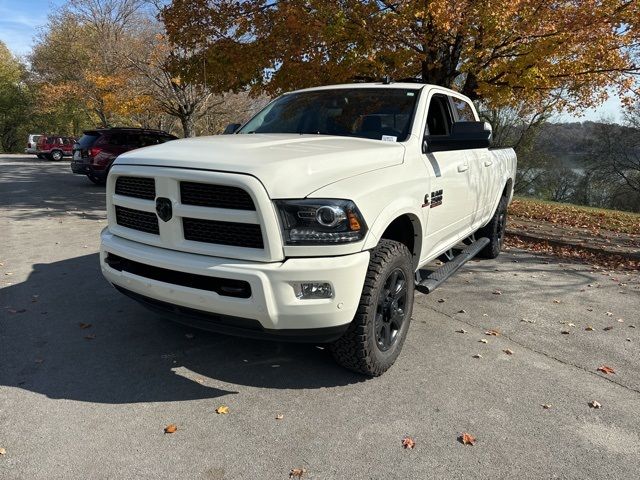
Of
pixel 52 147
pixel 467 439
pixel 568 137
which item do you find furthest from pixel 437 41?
pixel 568 137

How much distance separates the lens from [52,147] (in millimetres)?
30250

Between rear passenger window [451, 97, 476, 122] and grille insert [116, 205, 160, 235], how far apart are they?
3.41 m

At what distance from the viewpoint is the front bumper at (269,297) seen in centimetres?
265

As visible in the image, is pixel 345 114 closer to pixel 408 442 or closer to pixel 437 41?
pixel 408 442

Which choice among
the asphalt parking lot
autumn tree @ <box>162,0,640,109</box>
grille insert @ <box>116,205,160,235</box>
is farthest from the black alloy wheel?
autumn tree @ <box>162,0,640,109</box>

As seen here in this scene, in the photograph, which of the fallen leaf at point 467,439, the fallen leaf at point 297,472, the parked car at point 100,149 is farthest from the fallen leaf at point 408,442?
the parked car at point 100,149

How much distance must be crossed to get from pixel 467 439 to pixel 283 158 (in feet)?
6.28

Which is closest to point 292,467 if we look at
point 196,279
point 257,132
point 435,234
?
point 196,279

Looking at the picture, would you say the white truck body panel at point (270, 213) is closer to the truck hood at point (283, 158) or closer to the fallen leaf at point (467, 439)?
the truck hood at point (283, 158)

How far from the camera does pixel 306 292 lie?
272cm

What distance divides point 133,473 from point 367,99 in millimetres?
3335

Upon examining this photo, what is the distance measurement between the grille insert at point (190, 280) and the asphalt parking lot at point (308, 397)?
726 mm

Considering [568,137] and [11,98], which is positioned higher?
[11,98]

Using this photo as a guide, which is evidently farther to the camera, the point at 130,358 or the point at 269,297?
the point at 130,358
